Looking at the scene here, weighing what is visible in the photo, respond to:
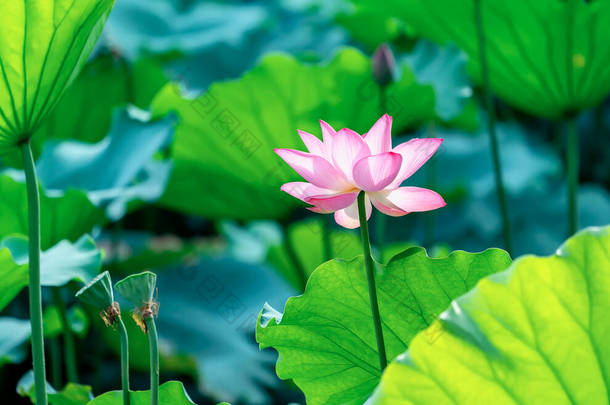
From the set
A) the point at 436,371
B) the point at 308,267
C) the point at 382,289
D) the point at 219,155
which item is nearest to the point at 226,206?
the point at 219,155

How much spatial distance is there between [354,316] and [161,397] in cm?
18

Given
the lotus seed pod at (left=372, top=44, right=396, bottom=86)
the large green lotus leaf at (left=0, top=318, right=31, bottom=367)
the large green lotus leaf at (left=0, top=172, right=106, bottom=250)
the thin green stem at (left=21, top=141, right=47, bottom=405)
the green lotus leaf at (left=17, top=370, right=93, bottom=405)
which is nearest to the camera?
the thin green stem at (left=21, top=141, right=47, bottom=405)

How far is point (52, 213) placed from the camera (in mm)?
1014

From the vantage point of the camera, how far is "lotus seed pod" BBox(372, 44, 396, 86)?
3.74ft

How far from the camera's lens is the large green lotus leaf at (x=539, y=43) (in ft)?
3.75

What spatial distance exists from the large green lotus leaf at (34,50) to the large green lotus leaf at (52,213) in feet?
1.05

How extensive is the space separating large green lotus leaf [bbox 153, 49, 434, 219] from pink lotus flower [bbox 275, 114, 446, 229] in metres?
0.70

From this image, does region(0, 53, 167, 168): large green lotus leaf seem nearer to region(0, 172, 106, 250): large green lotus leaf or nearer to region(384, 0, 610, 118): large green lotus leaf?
region(0, 172, 106, 250): large green lotus leaf

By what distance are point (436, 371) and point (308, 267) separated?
1257mm

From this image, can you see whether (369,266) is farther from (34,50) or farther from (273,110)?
(273,110)

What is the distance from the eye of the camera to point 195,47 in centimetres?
193

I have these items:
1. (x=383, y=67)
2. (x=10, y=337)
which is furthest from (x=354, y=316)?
(x=383, y=67)

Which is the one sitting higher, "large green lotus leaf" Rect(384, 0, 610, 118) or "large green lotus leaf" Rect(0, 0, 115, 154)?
"large green lotus leaf" Rect(0, 0, 115, 154)

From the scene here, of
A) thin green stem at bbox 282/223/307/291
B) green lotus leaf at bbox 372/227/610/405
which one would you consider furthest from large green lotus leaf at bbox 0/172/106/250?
green lotus leaf at bbox 372/227/610/405
